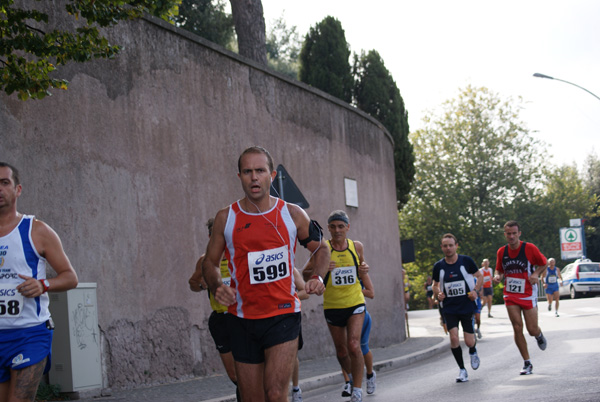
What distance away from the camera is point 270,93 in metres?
15.4

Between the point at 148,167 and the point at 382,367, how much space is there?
210 inches

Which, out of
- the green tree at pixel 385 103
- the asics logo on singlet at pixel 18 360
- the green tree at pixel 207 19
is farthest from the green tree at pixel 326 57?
the asics logo on singlet at pixel 18 360

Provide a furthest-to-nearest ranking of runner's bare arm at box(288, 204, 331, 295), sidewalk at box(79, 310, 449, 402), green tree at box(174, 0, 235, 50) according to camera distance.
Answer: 1. green tree at box(174, 0, 235, 50)
2. sidewalk at box(79, 310, 449, 402)
3. runner's bare arm at box(288, 204, 331, 295)

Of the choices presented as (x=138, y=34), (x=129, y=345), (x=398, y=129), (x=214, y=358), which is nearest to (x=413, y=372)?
(x=214, y=358)

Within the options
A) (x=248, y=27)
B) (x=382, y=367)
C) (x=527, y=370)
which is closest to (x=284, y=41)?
(x=248, y=27)

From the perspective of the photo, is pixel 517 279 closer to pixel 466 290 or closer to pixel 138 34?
pixel 466 290

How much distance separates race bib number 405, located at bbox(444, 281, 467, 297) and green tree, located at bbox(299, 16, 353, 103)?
50.6 feet

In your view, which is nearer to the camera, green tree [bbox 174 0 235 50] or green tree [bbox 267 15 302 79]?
green tree [bbox 174 0 235 50]

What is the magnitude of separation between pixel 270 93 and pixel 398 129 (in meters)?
12.3

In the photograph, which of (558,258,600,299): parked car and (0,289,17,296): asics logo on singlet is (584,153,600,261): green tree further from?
(0,289,17,296): asics logo on singlet

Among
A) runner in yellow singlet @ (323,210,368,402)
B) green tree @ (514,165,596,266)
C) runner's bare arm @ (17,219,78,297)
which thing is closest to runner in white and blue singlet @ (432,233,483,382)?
runner in yellow singlet @ (323,210,368,402)

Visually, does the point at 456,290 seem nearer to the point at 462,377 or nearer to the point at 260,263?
the point at 462,377

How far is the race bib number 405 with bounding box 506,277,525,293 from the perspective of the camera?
11414mm

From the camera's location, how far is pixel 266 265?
5.30 meters
